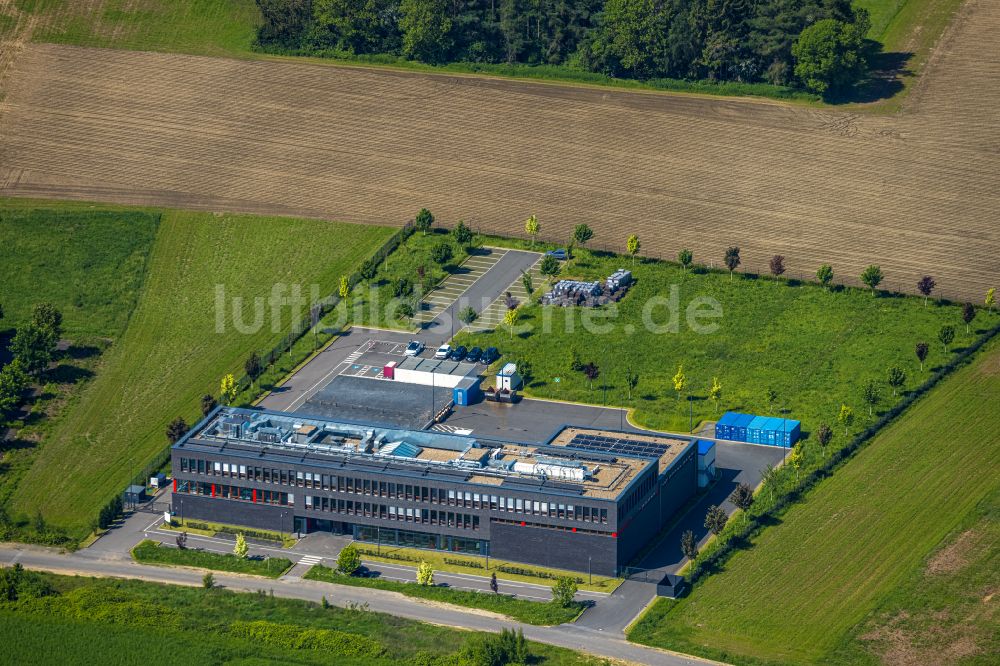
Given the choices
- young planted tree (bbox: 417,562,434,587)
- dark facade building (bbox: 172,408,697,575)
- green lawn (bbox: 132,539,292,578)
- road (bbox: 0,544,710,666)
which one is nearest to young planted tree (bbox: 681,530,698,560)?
dark facade building (bbox: 172,408,697,575)

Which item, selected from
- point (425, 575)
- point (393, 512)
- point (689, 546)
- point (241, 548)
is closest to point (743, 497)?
point (689, 546)

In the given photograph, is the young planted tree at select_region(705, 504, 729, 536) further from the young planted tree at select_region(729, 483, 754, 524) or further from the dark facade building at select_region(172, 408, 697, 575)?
the dark facade building at select_region(172, 408, 697, 575)

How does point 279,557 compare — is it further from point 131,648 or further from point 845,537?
point 845,537

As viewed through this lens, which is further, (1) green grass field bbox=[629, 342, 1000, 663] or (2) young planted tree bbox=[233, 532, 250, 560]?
(2) young planted tree bbox=[233, 532, 250, 560]

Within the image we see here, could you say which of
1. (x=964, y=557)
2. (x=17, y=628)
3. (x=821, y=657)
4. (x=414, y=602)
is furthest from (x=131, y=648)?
(x=964, y=557)

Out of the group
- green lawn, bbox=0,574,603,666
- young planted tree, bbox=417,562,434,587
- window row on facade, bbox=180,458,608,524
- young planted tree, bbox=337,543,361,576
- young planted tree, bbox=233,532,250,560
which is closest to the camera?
green lawn, bbox=0,574,603,666

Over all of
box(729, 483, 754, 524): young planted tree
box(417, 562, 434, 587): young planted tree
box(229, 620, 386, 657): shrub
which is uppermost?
box(729, 483, 754, 524): young planted tree
